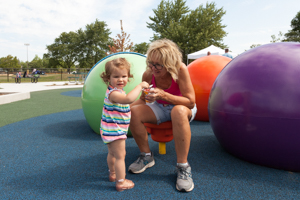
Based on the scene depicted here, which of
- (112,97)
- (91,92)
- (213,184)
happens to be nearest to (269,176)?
(213,184)

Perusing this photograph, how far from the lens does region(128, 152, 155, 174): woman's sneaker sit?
274 centimetres

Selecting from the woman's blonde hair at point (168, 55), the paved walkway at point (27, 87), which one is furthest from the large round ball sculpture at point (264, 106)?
the paved walkway at point (27, 87)

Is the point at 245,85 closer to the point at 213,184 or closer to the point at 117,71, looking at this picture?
the point at 213,184

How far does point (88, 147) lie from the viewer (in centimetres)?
367

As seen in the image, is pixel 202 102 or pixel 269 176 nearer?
pixel 269 176

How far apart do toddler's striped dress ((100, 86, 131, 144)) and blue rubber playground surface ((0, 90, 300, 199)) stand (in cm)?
59

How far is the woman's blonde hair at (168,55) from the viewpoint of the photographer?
98.5 inches

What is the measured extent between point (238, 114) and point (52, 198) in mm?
2262

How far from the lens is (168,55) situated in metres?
2.50

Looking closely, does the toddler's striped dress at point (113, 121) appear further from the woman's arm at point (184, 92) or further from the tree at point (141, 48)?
the tree at point (141, 48)

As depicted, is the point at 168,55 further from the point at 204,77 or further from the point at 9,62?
the point at 9,62

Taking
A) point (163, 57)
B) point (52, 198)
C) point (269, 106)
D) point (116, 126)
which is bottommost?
point (52, 198)

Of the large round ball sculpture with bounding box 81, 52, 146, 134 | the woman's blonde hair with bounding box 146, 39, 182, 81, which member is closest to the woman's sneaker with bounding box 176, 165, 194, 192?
the woman's blonde hair with bounding box 146, 39, 182, 81

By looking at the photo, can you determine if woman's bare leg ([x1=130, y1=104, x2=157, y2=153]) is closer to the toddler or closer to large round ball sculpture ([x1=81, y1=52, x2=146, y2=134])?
the toddler
